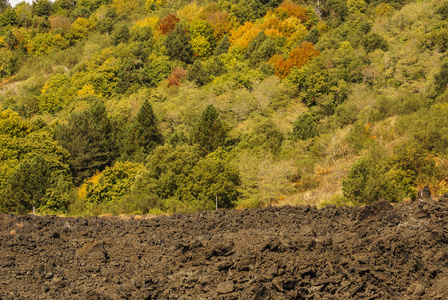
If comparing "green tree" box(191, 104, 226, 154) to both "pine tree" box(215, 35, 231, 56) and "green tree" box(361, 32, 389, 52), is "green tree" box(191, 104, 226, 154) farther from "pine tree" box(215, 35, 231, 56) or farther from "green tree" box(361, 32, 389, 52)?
"pine tree" box(215, 35, 231, 56)

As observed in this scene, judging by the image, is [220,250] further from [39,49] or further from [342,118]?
A: [39,49]

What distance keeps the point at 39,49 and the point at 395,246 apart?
270 feet

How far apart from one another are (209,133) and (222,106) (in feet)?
35.4

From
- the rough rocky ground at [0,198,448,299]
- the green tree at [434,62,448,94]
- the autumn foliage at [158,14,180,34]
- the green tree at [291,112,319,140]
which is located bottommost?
Result: the green tree at [434,62,448,94]

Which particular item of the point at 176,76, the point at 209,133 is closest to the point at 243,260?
the point at 209,133

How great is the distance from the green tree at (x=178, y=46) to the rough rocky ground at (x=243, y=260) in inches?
2179

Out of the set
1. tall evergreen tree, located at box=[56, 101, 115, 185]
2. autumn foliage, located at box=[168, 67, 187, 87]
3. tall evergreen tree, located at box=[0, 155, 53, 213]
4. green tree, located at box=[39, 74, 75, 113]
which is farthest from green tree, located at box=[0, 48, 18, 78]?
tall evergreen tree, located at box=[0, 155, 53, 213]

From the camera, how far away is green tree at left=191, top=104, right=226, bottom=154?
40719 mm

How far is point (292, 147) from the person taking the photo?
3997cm

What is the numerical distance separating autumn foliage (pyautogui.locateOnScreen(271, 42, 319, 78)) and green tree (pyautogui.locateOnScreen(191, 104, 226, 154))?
65.7ft

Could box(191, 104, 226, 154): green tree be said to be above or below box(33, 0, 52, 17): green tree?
below

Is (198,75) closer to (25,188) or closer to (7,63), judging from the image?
(25,188)

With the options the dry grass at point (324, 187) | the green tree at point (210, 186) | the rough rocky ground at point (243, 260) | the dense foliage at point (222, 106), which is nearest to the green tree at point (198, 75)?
the dense foliage at point (222, 106)

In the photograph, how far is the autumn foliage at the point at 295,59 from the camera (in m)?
59.5
